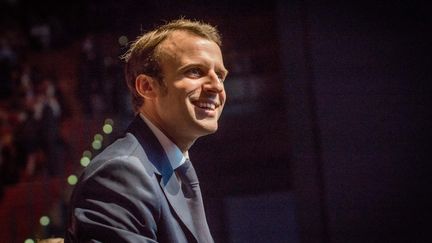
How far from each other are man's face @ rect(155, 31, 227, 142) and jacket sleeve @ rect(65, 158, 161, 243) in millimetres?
256

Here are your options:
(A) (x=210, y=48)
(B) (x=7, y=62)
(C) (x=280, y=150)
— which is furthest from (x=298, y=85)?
(B) (x=7, y=62)

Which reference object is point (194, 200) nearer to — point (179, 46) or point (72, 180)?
point (179, 46)

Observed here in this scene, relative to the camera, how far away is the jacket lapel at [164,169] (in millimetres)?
1142

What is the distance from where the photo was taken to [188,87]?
4.26 ft

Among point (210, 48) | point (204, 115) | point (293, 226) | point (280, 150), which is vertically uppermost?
point (210, 48)

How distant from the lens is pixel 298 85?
4262 mm

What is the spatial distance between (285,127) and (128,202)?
4.14 m

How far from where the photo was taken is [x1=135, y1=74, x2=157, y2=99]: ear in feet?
4.42

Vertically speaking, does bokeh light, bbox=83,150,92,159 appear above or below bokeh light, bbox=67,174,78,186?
above

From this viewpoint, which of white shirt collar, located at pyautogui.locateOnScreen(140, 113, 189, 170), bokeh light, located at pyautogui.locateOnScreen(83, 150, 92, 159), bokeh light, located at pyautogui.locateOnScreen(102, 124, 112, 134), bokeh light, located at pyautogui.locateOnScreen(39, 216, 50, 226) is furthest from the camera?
bokeh light, located at pyautogui.locateOnScreen(102, 124, 112, 134)

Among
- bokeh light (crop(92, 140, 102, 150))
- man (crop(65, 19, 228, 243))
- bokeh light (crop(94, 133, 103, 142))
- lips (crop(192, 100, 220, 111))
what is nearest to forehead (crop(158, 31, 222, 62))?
man (crop(65, 19, 228, 243))

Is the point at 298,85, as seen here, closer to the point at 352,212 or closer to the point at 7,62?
the point at 352,212

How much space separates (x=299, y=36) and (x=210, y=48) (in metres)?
3.08

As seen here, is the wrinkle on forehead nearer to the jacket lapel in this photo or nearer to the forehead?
the forehead
